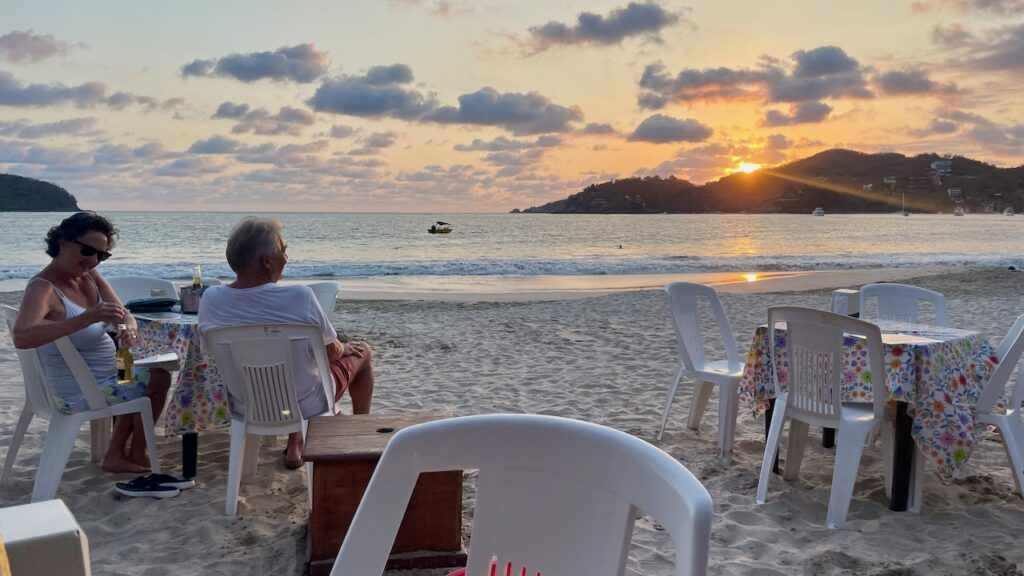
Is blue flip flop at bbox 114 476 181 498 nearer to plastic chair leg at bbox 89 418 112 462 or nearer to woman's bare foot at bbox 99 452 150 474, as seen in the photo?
woman's bare foot at bbox 99 452 150 474

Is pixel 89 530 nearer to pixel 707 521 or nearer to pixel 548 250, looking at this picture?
pixel 707 521

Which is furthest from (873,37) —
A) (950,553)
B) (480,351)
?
(950,553)

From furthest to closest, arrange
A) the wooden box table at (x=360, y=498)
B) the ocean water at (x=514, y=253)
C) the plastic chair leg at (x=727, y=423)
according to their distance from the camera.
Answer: the ocean water at (x=514, y=253)
the plastic chair leg at (x=727, y=423)
the wooden box table at (x=360, y=498)

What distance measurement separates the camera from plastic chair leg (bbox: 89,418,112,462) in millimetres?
3742

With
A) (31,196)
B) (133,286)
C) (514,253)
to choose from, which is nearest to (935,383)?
(133,286)

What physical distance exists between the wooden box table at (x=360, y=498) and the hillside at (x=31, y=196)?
217 ft

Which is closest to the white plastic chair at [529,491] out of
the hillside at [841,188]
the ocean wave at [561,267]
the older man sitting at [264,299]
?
the older man sitting at [264,299]

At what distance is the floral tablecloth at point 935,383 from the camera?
3088 mm

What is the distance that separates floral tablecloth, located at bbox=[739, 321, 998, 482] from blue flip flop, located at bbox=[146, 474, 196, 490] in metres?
3.06

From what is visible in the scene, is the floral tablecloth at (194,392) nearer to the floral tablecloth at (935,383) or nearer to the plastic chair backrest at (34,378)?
the plastic chair backrest at (34,378)

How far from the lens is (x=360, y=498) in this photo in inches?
101

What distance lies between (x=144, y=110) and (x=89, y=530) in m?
23.6

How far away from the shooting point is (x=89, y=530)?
9.75 ft

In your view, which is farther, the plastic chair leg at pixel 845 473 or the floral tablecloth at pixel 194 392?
the floral tablecloth at pixel 194 392
